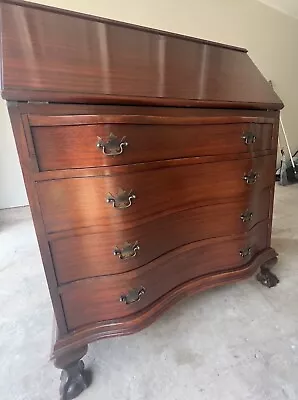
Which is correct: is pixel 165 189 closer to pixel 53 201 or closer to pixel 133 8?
pixel 53 201

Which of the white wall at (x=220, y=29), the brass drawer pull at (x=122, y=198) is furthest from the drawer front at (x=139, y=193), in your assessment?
the white wall at (x=220, y=29)

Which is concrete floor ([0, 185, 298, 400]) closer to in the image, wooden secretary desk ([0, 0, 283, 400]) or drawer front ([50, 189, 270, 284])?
wooden secretary desk ([0, 0, 283, 400])

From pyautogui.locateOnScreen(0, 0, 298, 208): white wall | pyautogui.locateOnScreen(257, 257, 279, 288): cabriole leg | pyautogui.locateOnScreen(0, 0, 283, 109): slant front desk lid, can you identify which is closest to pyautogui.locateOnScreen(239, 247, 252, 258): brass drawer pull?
pyautogui.locateOnScreen(257, 257, 279, 288): cabriole leg

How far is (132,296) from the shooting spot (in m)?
0.90

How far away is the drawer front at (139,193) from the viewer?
0.74 metres

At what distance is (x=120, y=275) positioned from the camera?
2.83ft

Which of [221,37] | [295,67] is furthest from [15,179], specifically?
[295,67]

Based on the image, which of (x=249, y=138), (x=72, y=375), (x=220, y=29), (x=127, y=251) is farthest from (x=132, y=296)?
(x=220, y=29)

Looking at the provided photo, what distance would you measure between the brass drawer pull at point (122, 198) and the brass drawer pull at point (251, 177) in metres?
0.52

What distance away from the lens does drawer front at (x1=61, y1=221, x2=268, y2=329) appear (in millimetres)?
851

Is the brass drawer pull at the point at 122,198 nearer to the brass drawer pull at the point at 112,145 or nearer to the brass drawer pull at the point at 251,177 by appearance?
the brass drawer pull at the point at 112,145

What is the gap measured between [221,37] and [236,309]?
113 inches

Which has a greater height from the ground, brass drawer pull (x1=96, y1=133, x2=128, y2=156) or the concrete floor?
brass drawer pull (x1=96, y1=133, x2=128, y2=156)

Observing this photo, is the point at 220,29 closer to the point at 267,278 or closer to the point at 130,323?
the point at 267,278
